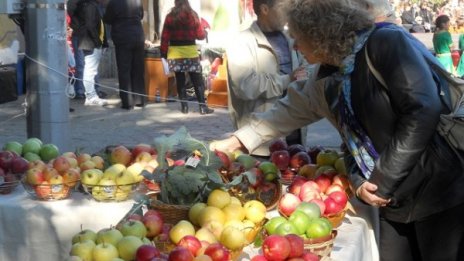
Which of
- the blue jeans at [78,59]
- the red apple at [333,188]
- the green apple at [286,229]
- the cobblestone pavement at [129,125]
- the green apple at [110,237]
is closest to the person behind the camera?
the green apple at [110,237]

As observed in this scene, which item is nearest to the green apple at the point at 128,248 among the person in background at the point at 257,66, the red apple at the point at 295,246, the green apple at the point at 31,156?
the red apple at the point at 295,246

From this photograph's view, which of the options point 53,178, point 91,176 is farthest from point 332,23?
Answer: point 53,178

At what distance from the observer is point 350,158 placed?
3.41 m

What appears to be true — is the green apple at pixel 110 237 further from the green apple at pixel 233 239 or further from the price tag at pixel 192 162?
the price tag at pixel 192 162

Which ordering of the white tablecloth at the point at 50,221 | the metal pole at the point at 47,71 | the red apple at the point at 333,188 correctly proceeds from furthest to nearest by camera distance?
the metal pole at the point at 47,71 < the white tablecloth at the point at 50,221 < the red apple at the point at 333,188

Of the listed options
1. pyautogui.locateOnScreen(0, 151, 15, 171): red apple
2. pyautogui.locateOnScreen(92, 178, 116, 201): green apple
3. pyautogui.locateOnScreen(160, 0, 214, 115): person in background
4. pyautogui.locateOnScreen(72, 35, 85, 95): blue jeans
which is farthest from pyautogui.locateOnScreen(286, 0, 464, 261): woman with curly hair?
pyautogui.locateOnScreen(72, 35, 85, 95): blue jeans

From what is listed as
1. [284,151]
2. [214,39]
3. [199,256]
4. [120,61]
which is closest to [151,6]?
[214,39]

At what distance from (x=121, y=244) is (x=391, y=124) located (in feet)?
3.77

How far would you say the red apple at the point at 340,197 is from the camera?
11.0ft

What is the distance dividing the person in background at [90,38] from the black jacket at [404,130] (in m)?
8.68

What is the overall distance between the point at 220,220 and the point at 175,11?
8646 millimetres

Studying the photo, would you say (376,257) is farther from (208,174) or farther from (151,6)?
(151,6)

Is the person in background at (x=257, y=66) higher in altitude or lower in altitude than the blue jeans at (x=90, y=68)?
higher

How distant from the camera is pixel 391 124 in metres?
3.14
